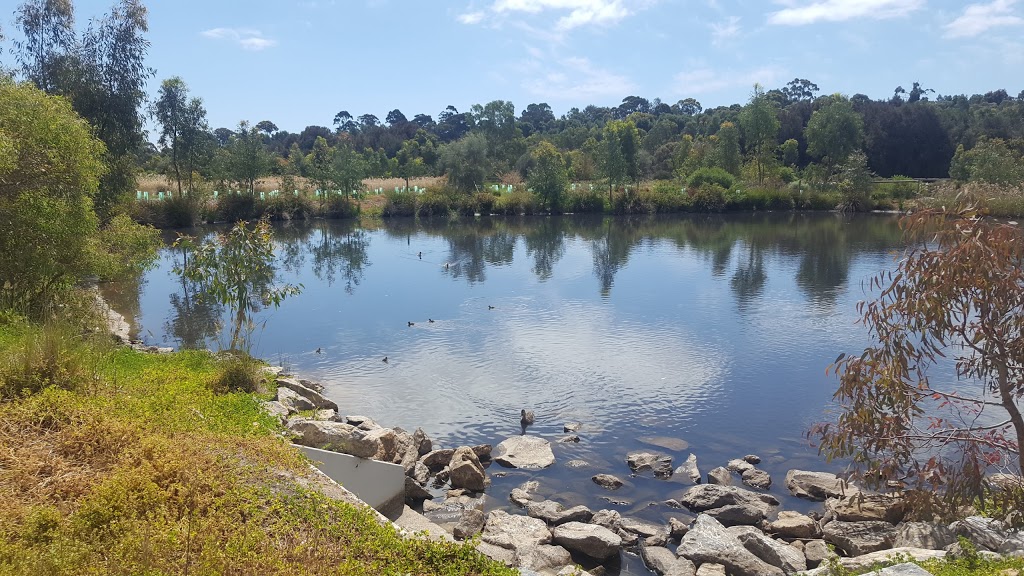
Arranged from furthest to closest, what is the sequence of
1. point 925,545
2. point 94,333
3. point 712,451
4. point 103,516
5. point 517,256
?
point 517,256 → point 712,451 → point 94,333 → point 925,545 → point 103,516

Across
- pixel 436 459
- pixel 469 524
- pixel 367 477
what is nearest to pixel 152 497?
A: pixel 367 477

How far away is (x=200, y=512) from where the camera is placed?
5125 mm

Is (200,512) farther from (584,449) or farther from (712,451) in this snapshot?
(712,451)

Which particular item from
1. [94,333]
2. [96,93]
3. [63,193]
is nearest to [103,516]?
[94,333]

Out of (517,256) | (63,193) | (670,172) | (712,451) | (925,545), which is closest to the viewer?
(925,545)

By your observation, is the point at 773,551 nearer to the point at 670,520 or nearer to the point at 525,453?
the point at 670,520

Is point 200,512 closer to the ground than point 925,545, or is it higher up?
higher up

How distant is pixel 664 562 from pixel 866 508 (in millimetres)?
2909

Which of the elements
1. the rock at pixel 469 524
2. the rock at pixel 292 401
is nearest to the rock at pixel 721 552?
the rock at pixel 469 524

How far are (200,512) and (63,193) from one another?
379 inches

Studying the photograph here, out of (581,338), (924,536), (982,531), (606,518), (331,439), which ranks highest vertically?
(331,439)

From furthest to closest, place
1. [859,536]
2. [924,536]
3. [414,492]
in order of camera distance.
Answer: [414,492]
[859,536]
[924,536]

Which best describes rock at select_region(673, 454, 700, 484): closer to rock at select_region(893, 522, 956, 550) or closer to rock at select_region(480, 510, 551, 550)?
rock at select_region(480, 510, 551, 550)

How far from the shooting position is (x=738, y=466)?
10461mm
